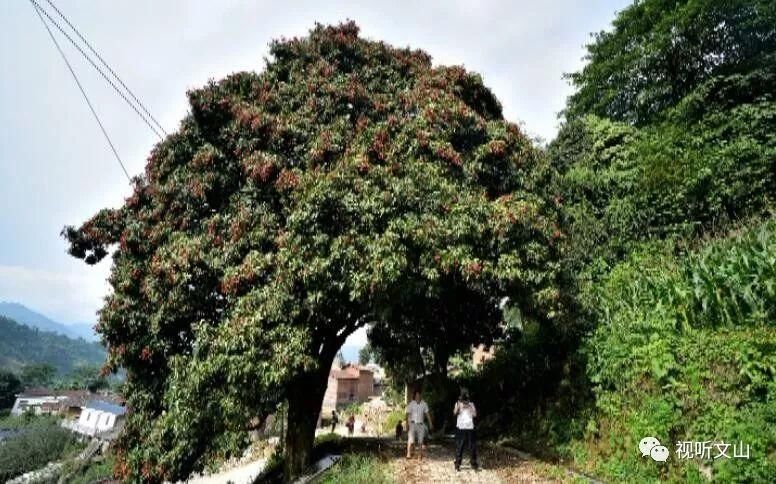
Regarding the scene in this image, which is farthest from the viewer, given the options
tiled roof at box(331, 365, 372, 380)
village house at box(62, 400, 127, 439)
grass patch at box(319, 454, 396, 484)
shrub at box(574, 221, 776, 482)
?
village house at box(62, 400, 127, 439)

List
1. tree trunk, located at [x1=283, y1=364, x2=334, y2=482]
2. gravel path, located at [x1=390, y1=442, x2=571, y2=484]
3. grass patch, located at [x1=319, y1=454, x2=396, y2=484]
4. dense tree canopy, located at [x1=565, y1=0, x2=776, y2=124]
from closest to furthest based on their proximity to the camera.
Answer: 1. grass patch, located at [x1=319, y1=454, x2=396, y2=484]
2. gravel path, located at [x1=390, y1=442, x2=571, y2=484]
3. tree trunk, located at [x1=283, y1=364, x2=334, y2=482]
4. dense tree canopy, located at [x1=565, y1=0, x2=776, y2=124]

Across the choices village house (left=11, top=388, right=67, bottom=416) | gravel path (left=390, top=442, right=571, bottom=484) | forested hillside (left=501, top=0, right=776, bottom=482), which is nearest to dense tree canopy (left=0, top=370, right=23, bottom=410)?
village house (left=11, top=388, right=67, bottom=416)

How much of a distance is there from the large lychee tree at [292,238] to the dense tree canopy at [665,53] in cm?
1141

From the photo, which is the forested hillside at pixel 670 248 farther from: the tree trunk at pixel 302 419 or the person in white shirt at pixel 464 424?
the tree trunk at pixel 302 419

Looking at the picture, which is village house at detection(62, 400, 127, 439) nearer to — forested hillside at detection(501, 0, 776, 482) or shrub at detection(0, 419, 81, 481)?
shrub at detection(0, 419, 81, 481)

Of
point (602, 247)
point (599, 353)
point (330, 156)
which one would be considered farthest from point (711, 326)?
point (330, 156)

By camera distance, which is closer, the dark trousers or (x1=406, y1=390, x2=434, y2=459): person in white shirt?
the dark trousers

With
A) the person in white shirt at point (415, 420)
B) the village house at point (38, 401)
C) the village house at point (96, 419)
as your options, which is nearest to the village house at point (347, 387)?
the village house at point (96, 419)

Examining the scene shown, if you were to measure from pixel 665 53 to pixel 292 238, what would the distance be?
19.6 metres

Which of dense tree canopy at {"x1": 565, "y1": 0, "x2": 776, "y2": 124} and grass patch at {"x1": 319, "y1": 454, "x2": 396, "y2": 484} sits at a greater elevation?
dense tree canopy at {"x1": 565, "y1": 0, "x2": 776, "y2": 124}

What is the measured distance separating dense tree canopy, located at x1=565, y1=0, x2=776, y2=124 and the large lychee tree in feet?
37.4

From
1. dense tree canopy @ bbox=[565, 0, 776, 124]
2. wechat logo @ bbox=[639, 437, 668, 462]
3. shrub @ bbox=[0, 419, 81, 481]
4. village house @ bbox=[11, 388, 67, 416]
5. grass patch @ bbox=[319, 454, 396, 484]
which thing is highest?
dense tree canopy @ bbox=[565, 0, 776, 124]

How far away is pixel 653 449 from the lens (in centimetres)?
827

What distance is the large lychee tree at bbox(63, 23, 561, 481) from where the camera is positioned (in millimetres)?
10500
